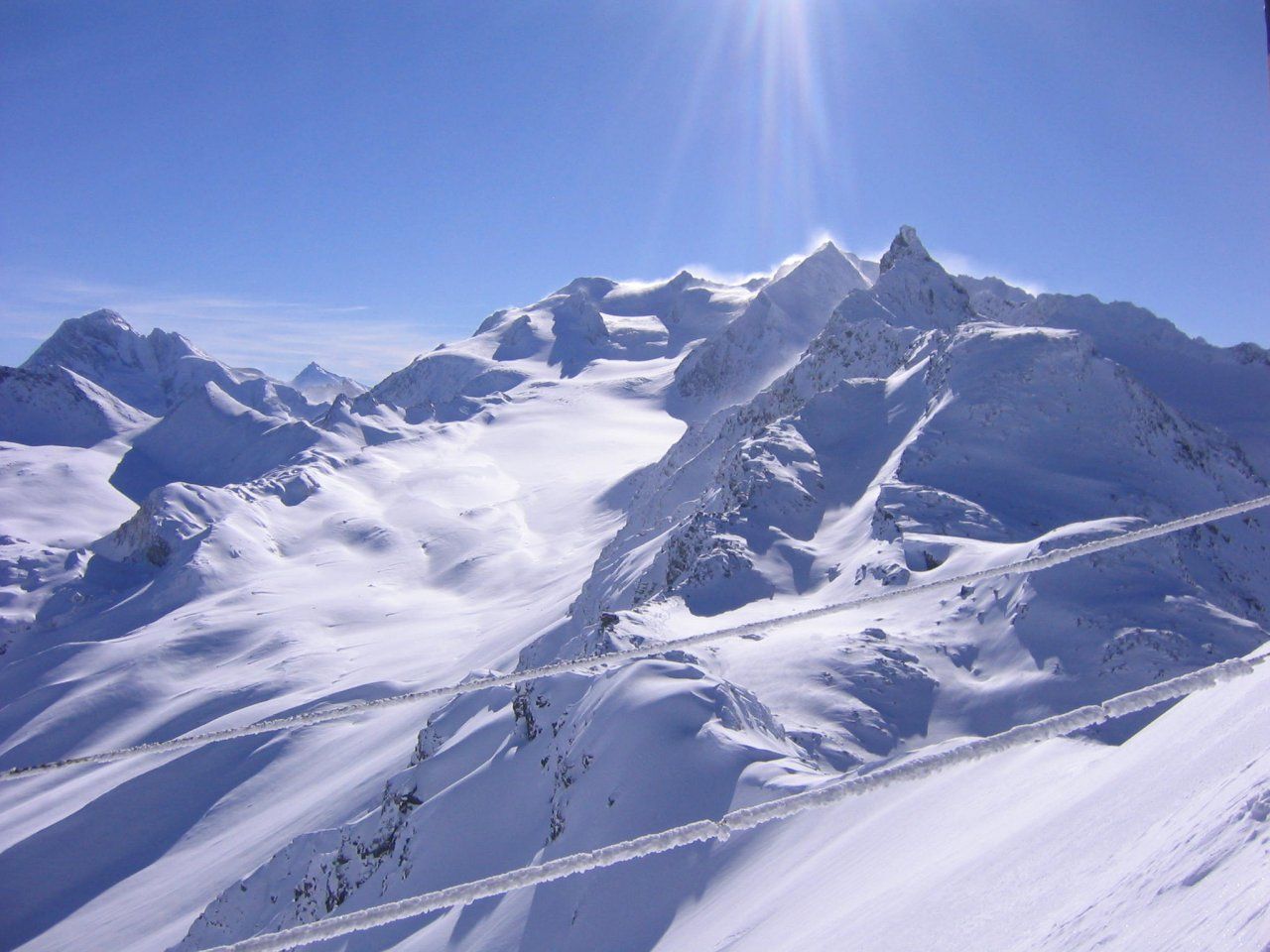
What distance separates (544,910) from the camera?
9.83 m

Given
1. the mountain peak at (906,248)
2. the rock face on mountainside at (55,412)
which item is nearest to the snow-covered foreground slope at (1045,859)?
the mountain peak at (906,248)

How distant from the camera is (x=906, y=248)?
4662 cm

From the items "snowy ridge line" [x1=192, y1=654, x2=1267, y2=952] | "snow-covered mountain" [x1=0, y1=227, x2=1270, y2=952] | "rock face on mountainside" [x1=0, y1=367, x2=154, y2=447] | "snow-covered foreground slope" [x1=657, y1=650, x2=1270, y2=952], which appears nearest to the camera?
"snow-covered foreground slope" [x1=657, y1=650, x2=1270, y2=952]

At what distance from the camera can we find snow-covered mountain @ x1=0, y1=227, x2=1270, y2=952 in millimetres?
5020

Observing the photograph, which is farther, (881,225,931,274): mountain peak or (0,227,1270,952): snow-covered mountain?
(881,225,931,274): mountain peak

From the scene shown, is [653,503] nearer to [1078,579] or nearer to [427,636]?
[427,636]

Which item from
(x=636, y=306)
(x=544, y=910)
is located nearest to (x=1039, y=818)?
(x=544, y=910)

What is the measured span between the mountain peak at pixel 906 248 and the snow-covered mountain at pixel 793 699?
39 centimetres

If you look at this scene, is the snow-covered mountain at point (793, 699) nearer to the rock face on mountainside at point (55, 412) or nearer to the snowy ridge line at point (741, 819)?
the snowy ridge line at point (741, 819)

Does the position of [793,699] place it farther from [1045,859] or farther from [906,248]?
[906,248]

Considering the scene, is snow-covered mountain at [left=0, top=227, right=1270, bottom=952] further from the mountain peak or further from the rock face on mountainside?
the rock face on mountainside

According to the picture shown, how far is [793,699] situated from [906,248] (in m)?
38.4

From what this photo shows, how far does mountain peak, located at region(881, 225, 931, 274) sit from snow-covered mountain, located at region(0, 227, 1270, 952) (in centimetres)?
39

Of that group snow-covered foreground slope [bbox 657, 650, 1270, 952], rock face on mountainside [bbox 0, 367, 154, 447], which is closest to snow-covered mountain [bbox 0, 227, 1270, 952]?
snow-covered foreground slope [bbox 657, 650, 1270, 952]
